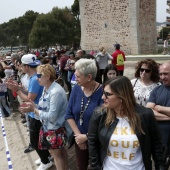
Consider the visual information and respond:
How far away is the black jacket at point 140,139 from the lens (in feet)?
6.68

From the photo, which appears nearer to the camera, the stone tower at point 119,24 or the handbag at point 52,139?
the handbag at point 52,139

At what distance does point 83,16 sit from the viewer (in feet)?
76.6

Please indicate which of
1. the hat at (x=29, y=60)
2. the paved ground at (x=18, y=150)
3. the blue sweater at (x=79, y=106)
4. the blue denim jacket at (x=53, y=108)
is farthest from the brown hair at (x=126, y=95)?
the paved ground at (x=18, y=150)

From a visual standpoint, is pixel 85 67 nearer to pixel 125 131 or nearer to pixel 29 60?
pixel 125 131

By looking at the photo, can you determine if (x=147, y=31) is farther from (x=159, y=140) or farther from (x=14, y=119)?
(x=159, y=140)

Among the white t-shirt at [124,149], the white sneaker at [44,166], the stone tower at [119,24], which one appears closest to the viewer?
the white t-shirt at [124,149]

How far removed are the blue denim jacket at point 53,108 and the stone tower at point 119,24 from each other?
19.1 metres

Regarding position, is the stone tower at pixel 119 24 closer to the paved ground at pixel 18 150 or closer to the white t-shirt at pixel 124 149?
the paved ground at pixel 18 150

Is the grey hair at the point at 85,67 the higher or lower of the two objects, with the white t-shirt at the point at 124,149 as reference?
higher

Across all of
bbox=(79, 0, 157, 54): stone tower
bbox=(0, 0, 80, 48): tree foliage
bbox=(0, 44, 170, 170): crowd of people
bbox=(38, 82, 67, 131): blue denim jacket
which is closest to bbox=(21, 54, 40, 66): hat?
bbox=(0, 44, 170, 170): crowd of people

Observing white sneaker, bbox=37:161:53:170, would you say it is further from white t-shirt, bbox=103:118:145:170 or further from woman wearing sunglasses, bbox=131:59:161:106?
white t-shirt, bbox=103:118:145:170

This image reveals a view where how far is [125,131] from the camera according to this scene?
2.03 meters

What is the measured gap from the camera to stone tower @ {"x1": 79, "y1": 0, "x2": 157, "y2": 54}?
840 inches

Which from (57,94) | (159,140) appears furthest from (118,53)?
(159,140)
